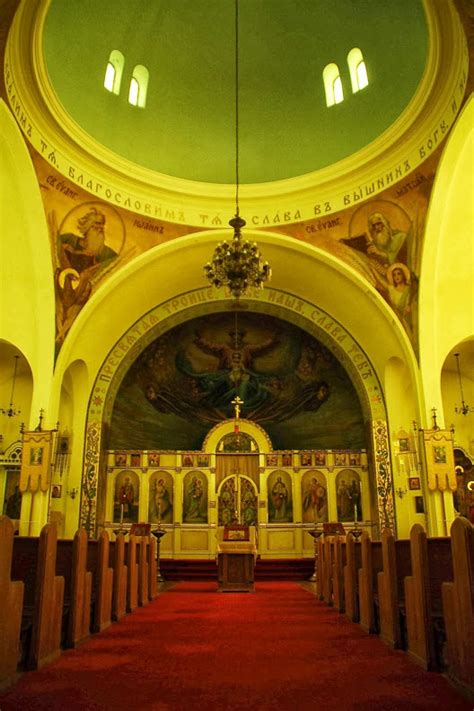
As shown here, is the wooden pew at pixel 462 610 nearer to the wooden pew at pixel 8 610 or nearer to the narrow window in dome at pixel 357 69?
the wooden pew at pixel 8 610

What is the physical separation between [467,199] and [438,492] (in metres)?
6.35

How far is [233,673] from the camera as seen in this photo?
3.53 meters

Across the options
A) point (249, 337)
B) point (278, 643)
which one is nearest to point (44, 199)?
point (249, 337)

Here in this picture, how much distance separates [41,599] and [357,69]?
533 inches

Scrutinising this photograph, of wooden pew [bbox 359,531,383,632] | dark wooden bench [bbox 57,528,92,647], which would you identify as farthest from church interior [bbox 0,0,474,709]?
dark wooden bench [bbox 57,528,92,647]

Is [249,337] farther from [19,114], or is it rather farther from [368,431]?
[19,114]

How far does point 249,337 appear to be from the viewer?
17625 millimetres

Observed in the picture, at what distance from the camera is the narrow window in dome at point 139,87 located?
45.9 feet

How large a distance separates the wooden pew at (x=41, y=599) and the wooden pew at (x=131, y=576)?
254 cm

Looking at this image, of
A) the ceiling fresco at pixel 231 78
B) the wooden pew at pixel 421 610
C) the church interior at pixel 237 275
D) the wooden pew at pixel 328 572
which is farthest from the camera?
the ceiling fresco at pixel 231 78

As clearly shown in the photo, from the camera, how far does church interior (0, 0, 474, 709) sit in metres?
12.0

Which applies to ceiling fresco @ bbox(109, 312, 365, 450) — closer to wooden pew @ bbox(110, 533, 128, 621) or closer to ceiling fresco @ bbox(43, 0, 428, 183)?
ceiling fresco @ bbox(43, 0, 428, 183)

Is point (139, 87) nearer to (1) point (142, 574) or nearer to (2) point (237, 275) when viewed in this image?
(2) point (237, 275)

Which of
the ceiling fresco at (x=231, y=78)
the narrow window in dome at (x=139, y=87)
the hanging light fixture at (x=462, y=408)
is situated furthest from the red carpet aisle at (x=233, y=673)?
the narrow window in dome at (x=139, y=87)
